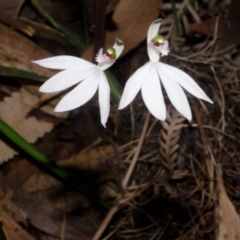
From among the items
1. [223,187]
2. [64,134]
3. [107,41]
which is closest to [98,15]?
[107,41]

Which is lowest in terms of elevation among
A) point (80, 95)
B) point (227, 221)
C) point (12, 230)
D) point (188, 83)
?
point (227, 221)

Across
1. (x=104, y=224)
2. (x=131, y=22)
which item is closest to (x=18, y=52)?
(x=131, y=22)

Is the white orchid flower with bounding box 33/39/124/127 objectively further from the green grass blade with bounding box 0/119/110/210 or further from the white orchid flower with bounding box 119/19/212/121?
the green grass blade with bounding box 0/119/110/210

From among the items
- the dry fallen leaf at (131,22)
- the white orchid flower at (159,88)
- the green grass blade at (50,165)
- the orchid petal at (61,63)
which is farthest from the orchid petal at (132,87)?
the dry fallen leaf at (131,22)

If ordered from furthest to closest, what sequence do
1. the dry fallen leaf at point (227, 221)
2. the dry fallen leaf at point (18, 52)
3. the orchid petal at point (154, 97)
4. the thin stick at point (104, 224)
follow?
the dry fallen leaf at point (18, 52)
the thin stick at point (104, 224)
the dry fallen leaf at point (227, 221)
the orchid petal at point (154, 97)

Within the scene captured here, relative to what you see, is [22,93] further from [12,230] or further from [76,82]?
[76,82]

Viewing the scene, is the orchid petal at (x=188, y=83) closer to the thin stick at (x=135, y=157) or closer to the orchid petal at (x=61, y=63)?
the orchid petal at (x=61, y=63)
